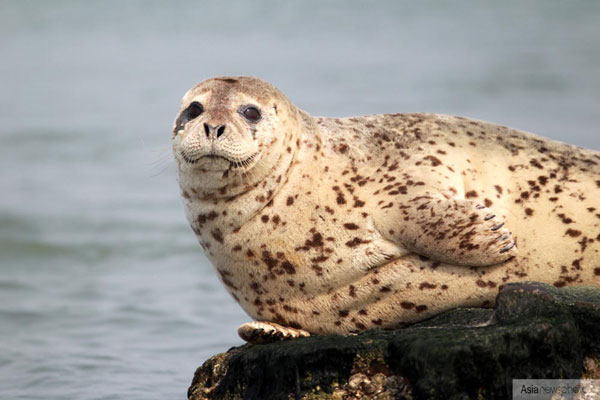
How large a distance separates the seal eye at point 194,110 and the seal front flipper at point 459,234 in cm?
148

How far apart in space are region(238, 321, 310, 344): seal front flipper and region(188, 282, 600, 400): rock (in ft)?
0.32

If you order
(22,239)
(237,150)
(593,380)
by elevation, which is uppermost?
(22,239)

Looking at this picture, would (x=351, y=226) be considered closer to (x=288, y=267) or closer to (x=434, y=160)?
(x=288, y=267)

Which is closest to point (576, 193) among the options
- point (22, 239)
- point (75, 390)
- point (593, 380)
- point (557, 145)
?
point (557, 145)

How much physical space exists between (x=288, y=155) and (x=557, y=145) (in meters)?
1.91

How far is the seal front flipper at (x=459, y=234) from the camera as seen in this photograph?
692cm

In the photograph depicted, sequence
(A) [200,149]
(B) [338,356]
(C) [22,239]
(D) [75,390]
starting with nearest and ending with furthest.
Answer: (B) [338,356] < (A) [200,149] < (D) [75,390] < (C) [22,239]

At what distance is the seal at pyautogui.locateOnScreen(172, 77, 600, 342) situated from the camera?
7.04 m

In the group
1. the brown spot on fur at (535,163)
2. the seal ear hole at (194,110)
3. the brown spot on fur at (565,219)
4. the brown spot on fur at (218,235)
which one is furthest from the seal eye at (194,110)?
the brown spot on fur at (565,219)

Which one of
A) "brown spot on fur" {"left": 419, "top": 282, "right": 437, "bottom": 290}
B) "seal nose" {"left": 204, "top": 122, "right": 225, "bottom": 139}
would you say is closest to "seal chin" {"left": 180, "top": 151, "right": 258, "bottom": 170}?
"seal nose" {"left": 204, "top": 122, "right": 225, "bottom": 139}

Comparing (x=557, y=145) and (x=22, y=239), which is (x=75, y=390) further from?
(x=22, y=239)

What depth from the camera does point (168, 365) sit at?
10414mm

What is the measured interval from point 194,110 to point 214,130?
429 mm

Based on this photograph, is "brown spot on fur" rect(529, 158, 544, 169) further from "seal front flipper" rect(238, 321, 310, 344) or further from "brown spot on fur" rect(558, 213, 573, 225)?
"seal front flipper" rect(238, 321, 310, 344)
